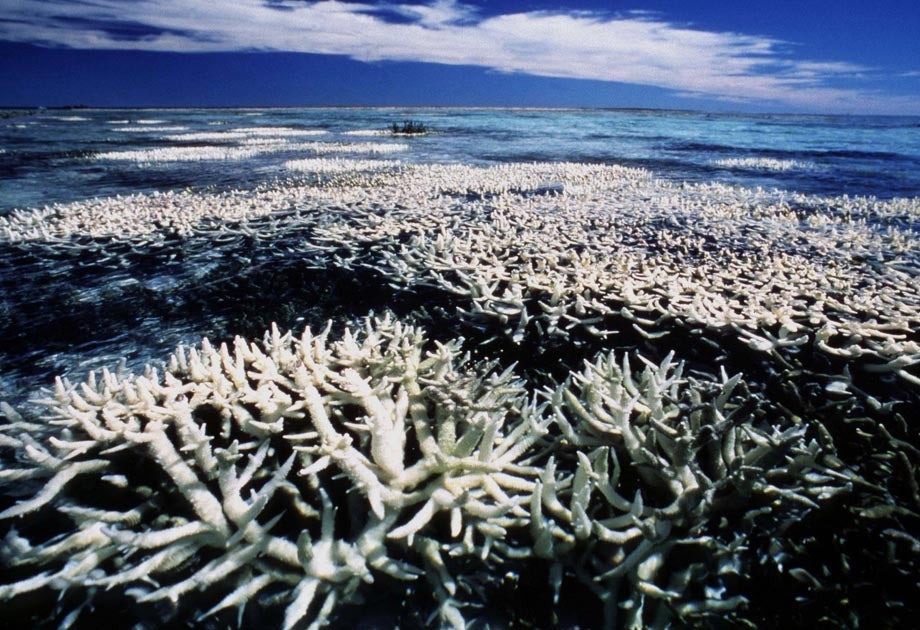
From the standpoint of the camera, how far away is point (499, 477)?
2283mm

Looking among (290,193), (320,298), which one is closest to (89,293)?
(320,298)

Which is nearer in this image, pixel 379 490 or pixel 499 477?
pixel 379 490

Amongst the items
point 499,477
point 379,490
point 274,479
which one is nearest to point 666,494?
point 499,477

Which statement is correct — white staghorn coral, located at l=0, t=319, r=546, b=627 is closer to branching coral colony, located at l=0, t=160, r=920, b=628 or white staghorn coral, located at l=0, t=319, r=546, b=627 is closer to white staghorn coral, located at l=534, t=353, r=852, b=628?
branching coral colony, located at l=0, t=160, r=920, b=628

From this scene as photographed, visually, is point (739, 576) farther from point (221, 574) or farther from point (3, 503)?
point (3, 503)

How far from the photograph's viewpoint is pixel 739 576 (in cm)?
196

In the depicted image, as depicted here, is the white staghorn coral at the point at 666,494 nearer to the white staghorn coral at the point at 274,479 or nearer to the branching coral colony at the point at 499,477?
the branching coral colony at the point at 499,477

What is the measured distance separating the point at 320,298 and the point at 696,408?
12.0 ft

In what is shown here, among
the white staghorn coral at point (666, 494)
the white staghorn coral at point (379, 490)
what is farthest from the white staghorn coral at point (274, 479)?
the white staghorn coral at point (666, 494)

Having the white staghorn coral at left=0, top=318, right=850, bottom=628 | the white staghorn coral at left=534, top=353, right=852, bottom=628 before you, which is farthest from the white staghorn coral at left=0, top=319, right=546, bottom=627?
the white staghorn coral at left=534, top=353, right=852, bottom=628

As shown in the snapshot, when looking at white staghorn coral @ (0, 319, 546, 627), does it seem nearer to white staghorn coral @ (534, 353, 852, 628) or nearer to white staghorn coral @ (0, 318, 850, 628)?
white staghorn coral @ (0, 318, 850, 628)

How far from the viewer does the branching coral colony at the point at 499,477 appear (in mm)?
1861

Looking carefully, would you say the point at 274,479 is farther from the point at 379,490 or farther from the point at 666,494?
the point at 666,494

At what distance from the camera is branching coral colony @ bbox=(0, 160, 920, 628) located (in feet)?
6.11
